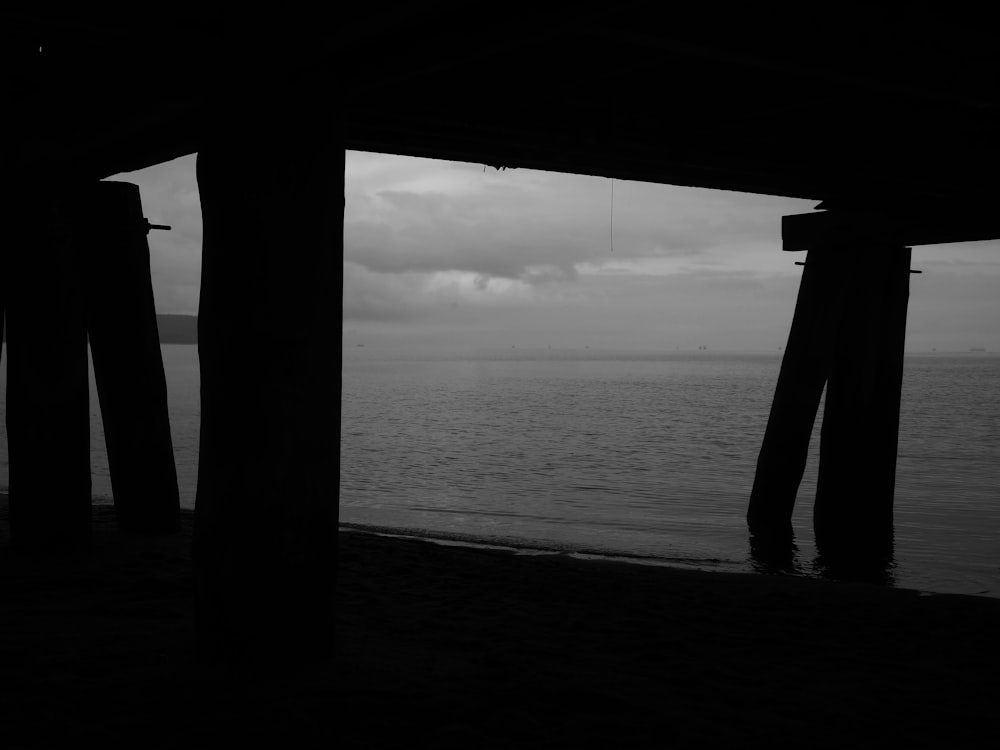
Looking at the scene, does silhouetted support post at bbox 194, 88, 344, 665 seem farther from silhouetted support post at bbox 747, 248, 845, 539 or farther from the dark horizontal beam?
the dark horizontal beam

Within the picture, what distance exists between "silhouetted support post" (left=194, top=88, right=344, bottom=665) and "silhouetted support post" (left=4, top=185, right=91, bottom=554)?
3.31 meters

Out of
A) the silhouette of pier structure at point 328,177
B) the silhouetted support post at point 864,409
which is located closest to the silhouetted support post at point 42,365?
the silhouette of pier structure at point 328,177

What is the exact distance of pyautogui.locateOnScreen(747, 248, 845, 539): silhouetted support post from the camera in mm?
9734

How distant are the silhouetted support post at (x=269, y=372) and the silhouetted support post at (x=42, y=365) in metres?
3.31

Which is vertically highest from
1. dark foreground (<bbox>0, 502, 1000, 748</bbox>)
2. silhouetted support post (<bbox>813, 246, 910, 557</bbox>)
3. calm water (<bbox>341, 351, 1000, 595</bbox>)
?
silhouetted support post (<bbox>813, 246, 910, 557</bbox>)

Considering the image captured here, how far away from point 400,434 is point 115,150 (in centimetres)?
2597

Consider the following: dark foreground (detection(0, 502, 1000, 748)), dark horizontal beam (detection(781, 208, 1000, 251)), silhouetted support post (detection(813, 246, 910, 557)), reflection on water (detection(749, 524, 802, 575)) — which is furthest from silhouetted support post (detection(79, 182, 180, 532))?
silhouetted support post (detection(813, 246, 910, 557))

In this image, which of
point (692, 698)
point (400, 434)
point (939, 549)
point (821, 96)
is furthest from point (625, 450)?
point (692, 698)

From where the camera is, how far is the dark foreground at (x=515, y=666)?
3.80 meters

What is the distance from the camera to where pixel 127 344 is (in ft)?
25.9

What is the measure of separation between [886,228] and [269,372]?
7192mm

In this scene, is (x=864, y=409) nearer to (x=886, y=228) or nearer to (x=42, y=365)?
(x=886, y=228)

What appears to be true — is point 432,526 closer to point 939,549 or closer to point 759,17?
point 939,549

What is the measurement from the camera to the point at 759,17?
5.11 m
